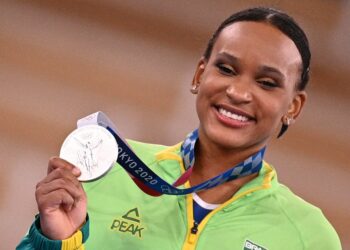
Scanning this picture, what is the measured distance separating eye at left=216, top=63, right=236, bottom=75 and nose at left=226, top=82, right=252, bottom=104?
36 millimetres

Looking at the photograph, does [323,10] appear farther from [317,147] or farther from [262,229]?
[262,229]

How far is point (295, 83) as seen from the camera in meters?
1.18

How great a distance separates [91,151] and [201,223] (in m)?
0.28

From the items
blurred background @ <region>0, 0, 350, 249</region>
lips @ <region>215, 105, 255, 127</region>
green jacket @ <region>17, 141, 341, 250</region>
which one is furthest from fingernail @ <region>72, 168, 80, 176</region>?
blurred background @ <region>0, 0, 350, 249</region>

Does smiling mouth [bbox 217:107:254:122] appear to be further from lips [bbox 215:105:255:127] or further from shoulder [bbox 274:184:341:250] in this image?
shoulder [bbox 274:184:341:250]

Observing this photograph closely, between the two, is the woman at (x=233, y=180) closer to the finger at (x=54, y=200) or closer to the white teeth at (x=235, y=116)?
the white teeth at (x=235, y=116)

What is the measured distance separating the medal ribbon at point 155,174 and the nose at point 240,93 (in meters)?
0.13

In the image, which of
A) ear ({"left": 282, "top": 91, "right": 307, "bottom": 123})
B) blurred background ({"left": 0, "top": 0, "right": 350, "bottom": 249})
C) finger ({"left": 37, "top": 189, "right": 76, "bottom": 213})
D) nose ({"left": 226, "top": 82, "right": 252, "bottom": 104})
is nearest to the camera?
finger ({"left": 37, "top": 189, "right": 76, "bottom": 213})

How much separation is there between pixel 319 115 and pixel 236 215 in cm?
127

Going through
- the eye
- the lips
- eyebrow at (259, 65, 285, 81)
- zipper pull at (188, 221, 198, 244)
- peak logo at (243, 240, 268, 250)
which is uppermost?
eyebrow at (259, 65, 285, 81)

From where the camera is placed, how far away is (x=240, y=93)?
1084 millimetres

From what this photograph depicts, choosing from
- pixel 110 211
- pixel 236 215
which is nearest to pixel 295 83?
pixel 236 215

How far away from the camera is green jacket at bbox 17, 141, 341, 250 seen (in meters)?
1.11

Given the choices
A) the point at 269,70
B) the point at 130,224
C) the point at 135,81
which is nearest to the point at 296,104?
the point at 269,70
